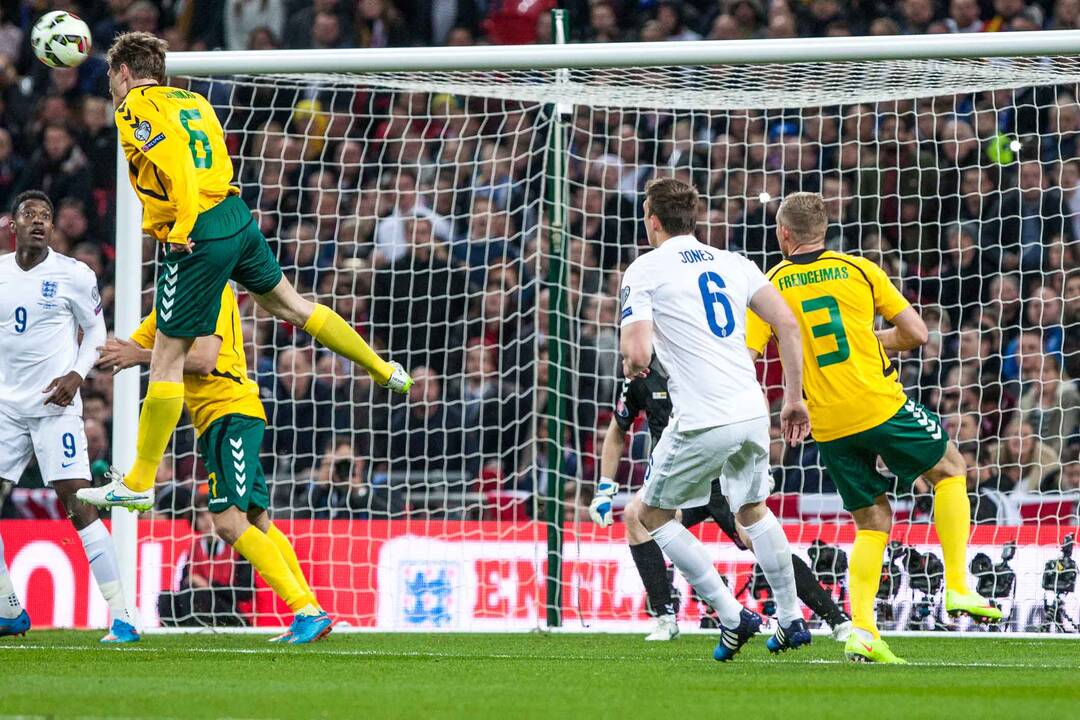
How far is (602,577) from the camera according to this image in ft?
32.8

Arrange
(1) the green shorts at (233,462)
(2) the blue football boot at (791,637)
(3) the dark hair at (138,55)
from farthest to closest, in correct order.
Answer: (1) the green shorts at (233,462) < (3) the dark hair at (138,55) < (2) the blue football boot at (791,637)

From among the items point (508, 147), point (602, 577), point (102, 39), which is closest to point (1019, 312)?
point (602, 577)

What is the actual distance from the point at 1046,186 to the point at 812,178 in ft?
5.66

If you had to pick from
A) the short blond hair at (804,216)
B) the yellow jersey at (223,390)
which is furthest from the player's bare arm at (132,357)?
the short blond hair at (804,216)

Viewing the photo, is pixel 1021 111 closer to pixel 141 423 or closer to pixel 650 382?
pixel 650 382

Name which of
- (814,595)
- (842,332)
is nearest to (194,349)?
(842,332)

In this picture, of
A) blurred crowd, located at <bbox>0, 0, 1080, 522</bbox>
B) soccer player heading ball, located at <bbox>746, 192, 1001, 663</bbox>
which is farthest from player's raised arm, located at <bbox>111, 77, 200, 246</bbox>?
blurred crowd, located at <bbox>0, 0, 1080, 522</bbox>

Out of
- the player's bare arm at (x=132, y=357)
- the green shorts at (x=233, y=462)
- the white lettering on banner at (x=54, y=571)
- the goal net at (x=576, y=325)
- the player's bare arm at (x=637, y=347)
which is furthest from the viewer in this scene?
the white lettering on banner at (x=54, y=571)

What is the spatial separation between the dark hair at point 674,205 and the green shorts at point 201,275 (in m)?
1.91

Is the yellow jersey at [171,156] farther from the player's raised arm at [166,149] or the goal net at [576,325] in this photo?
the goal net at [576,325]

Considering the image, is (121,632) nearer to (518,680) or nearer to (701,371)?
(518,680)

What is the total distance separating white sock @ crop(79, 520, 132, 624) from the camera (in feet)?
26.8

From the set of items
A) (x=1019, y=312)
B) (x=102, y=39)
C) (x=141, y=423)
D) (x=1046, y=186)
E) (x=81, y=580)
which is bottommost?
(x=81, y=580)

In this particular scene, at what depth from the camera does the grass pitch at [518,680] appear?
480cm
